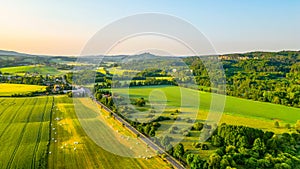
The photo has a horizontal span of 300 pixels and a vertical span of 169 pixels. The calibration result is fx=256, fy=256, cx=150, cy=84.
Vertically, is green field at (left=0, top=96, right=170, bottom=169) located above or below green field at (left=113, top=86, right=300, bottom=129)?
below

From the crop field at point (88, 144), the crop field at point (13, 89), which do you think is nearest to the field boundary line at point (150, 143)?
the crop field at point (88, 144)

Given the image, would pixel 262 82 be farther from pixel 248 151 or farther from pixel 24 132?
pixel 24 132

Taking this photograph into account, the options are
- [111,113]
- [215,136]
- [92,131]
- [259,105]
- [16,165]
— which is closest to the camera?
[16,165]

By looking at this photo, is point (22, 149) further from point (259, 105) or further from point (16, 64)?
point (16, 64)

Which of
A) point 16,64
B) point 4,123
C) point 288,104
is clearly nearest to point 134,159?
point 4,123

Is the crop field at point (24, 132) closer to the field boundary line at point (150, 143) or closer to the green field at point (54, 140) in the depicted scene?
the green field at point (54, 140)

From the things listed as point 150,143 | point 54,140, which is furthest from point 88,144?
point 150,143

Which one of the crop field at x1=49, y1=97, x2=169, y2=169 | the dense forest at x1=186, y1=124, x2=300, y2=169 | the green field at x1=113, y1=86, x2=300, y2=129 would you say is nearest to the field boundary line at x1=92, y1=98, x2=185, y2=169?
the crop field at x1=49, y1=97, x2=169, y2=169

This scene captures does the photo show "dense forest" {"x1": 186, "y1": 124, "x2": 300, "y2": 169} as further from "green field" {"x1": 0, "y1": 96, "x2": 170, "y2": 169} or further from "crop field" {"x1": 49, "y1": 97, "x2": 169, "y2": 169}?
"green field" {"x1": 0, "y1": 96, "x2": 170, "y2": 169}
